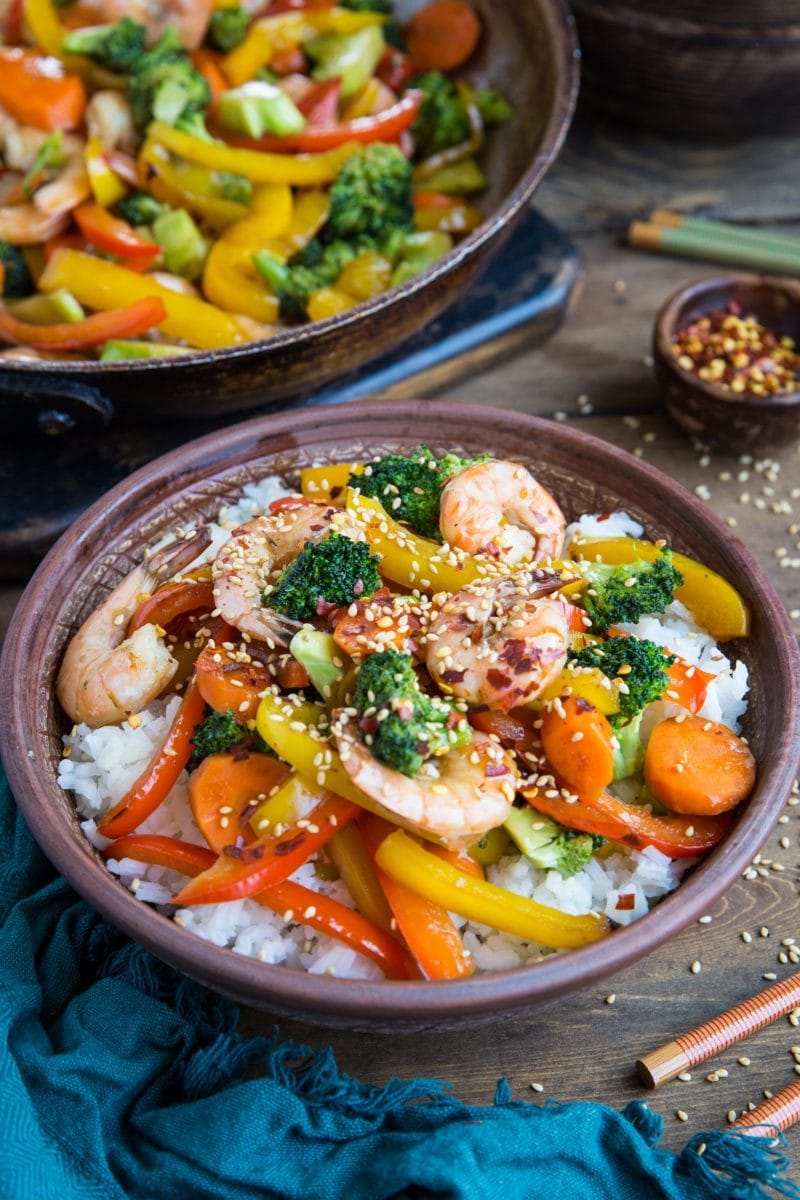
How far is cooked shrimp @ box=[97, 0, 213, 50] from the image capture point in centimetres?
396

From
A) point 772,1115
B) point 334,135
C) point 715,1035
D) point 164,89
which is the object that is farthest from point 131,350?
point 772,1115

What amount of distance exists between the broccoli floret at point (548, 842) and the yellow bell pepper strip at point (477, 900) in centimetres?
10

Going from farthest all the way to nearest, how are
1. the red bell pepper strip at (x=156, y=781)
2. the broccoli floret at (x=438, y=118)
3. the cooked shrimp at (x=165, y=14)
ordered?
the broccoli floret at (x=438, y=118) < the cooked shrimp at (x=165, y=14) < the red bell pepper strip at (x=156, y=781)

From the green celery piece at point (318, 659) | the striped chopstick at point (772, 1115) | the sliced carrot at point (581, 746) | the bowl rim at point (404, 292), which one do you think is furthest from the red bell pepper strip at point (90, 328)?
the striped chopstick at point (772, 1115)

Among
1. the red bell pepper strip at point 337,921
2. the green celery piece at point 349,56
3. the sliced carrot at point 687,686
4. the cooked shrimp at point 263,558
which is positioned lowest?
the red bell pepper strip at point 337,921

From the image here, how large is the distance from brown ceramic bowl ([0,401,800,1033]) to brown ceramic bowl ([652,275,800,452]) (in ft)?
2.67

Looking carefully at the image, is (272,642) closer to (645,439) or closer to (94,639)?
(94,639)

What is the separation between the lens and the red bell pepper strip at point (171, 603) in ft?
8.46

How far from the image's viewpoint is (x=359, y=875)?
2312 mm

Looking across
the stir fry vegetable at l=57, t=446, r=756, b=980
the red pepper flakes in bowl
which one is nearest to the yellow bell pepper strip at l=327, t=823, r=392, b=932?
the stir fry vegetable at l=57, t=446, r=756, b=980

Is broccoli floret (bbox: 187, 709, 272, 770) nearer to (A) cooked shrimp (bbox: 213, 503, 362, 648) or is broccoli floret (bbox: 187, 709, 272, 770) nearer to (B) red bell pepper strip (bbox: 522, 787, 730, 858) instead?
(A) cooked shrimp (bbox: 213, 503, 362, 648)

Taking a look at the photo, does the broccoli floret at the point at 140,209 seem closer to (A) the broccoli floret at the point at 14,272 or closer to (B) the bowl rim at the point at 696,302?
(A) the broccoli floret at the point at 14,272

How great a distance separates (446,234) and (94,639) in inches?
80.3

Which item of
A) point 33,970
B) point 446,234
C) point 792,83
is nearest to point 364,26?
point 446,234
